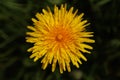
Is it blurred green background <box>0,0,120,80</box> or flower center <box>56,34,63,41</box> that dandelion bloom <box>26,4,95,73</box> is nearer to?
flower center <box>56,34,63,41</box>

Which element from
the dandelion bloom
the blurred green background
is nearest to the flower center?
the dandelion bloom

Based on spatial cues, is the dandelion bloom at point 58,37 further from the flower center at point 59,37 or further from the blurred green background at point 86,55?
the blurred green background at point 86,55

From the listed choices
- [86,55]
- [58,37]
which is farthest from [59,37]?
[86,55]

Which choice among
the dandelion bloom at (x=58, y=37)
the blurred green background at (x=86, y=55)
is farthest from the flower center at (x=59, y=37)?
the blurred green background at (x=86, y=55)

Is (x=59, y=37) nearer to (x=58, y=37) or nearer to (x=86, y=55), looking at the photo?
(x=58, y=37)

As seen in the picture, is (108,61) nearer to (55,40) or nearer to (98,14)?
(98,14)
